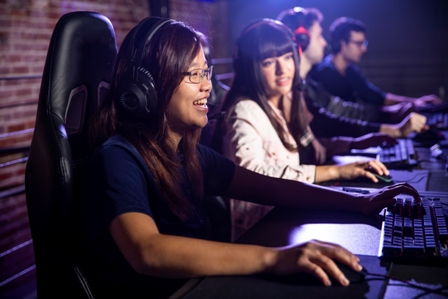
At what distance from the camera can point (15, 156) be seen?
2.56 meters

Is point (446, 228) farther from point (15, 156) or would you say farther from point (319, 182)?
point (15, 156)

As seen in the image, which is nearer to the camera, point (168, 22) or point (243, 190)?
point (168, 22)

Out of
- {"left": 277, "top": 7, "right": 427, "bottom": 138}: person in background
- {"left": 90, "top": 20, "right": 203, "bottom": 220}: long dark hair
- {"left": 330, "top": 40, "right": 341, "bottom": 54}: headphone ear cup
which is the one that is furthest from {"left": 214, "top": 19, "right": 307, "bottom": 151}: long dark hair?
{"left": 330, "top": 40, "right": 341, "bottom": 54}: headphone ear cup

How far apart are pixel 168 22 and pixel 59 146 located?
0.36m

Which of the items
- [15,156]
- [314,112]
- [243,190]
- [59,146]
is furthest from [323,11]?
[59,146]

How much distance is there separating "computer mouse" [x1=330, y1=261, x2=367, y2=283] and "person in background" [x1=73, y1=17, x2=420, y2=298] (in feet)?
0.06

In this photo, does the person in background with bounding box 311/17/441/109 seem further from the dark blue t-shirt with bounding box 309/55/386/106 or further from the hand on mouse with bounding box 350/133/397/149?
the hand on mouse with bounding box 350/133/397/149

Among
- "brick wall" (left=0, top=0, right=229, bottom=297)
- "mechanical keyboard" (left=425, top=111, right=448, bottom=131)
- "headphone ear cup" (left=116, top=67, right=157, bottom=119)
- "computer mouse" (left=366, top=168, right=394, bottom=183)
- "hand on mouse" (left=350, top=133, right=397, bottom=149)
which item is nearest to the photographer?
"headphone ear cup" (left=116, top=67, right=157, bottom=119)

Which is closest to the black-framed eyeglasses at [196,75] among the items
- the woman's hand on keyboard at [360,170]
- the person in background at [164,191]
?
the person in background at [164,191]

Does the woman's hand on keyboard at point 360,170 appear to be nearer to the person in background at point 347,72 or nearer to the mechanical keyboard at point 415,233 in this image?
the mechanical keyboard at point 415,233

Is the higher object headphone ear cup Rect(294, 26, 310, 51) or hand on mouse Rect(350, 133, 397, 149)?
headphone ear cup Rect(294, 26, 310, 51)

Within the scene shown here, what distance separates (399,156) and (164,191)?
116cm

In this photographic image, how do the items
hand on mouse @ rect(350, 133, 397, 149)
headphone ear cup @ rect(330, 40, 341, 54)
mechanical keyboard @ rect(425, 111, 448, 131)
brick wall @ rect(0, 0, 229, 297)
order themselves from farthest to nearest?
headphone ear cup @ rect(330, 40, 341, 54) → mechanical keyboard @ rect(425, 111, 448, 131) → brick wall @ rect(0, 0, 229, 297) → hand on mouse @ rect(350, 133, 397, 149)

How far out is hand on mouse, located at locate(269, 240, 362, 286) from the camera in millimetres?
845
